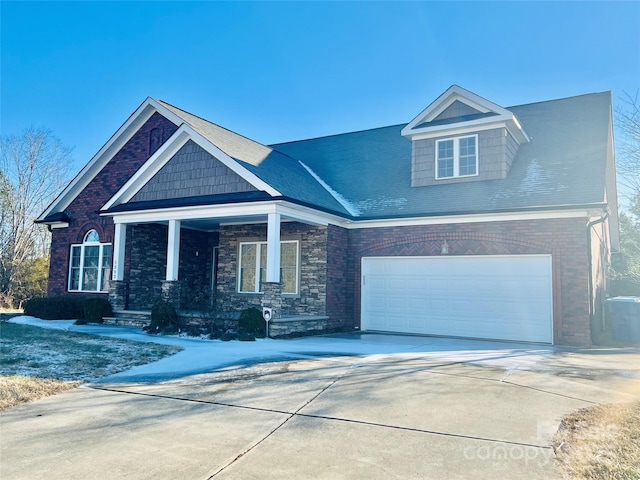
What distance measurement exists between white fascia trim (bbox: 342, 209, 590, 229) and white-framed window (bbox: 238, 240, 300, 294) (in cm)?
203

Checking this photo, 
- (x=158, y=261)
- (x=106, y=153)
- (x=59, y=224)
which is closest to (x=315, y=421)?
(x=158, y=261)

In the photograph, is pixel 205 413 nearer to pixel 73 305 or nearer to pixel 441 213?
pixel 441 213

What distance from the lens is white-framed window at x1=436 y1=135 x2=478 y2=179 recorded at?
15.1 m

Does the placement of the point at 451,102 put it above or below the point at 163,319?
above

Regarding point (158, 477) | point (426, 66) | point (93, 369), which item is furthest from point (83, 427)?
point (426, 66)

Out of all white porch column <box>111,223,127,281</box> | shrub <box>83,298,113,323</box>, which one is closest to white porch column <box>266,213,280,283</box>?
white porch column <box>111,223,127,281</box>

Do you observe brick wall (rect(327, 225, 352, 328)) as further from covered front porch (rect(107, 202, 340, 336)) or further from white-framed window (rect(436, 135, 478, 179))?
white-framed window (rect(436, 135, 478, 179))

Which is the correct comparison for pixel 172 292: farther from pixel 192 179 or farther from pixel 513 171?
pixel 513 171

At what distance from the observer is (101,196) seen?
18406 mm

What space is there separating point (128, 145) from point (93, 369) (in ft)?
39.7

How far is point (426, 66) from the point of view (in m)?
15.5

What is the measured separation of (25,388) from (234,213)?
24.7 ft

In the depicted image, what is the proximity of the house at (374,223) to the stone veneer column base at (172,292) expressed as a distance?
0.04 m

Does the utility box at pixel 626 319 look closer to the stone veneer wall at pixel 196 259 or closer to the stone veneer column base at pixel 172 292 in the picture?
the stone veneer column base at pixel 172 292
